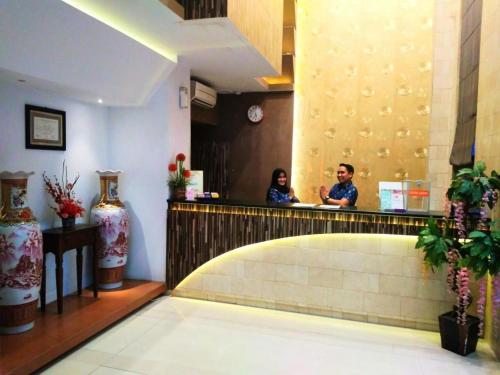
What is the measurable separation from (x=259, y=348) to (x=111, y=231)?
6.25 ft

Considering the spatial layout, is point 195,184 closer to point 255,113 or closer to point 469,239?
point 255,113

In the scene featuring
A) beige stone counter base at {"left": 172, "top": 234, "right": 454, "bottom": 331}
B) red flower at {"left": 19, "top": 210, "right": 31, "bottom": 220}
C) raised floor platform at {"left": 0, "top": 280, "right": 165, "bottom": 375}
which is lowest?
raised floor platform at {"left": 0, "top": 280, "right": 165, "bottom": 375}

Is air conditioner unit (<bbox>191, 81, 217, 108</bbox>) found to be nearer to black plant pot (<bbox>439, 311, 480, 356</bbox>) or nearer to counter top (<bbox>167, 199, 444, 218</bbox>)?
counter top (<bbox>167, 199, 444, 218</bbox>)

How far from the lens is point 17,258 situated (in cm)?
278

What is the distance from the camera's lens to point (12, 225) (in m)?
2.81

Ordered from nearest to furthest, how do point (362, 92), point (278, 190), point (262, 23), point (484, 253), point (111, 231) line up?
point (484, 253)
point (111, 231)
point (262, 23)
point (278, 190)
point (362, 92)

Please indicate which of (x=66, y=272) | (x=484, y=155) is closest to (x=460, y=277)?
(x=484, y=155)

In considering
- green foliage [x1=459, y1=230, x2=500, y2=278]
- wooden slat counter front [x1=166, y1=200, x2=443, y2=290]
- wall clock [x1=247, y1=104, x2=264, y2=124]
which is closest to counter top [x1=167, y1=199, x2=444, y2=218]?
wooden slat counter front [x1=166, y1=200, x2=443, y2=290]

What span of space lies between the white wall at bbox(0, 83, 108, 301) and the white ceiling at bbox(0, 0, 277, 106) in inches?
7.1

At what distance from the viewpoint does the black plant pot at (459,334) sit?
9.77ft

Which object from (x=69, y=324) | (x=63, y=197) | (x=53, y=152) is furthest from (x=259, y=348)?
(x=53, y=152)

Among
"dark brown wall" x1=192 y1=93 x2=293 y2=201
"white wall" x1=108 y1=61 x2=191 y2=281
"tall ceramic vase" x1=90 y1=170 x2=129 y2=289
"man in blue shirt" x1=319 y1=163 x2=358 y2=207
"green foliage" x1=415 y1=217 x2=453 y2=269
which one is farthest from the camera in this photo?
"dark brown wall" x1=192 y1=93 x2=293 y2=201

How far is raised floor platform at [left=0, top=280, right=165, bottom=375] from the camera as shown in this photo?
8.46 ft

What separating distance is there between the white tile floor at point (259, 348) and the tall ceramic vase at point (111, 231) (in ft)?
1.76
